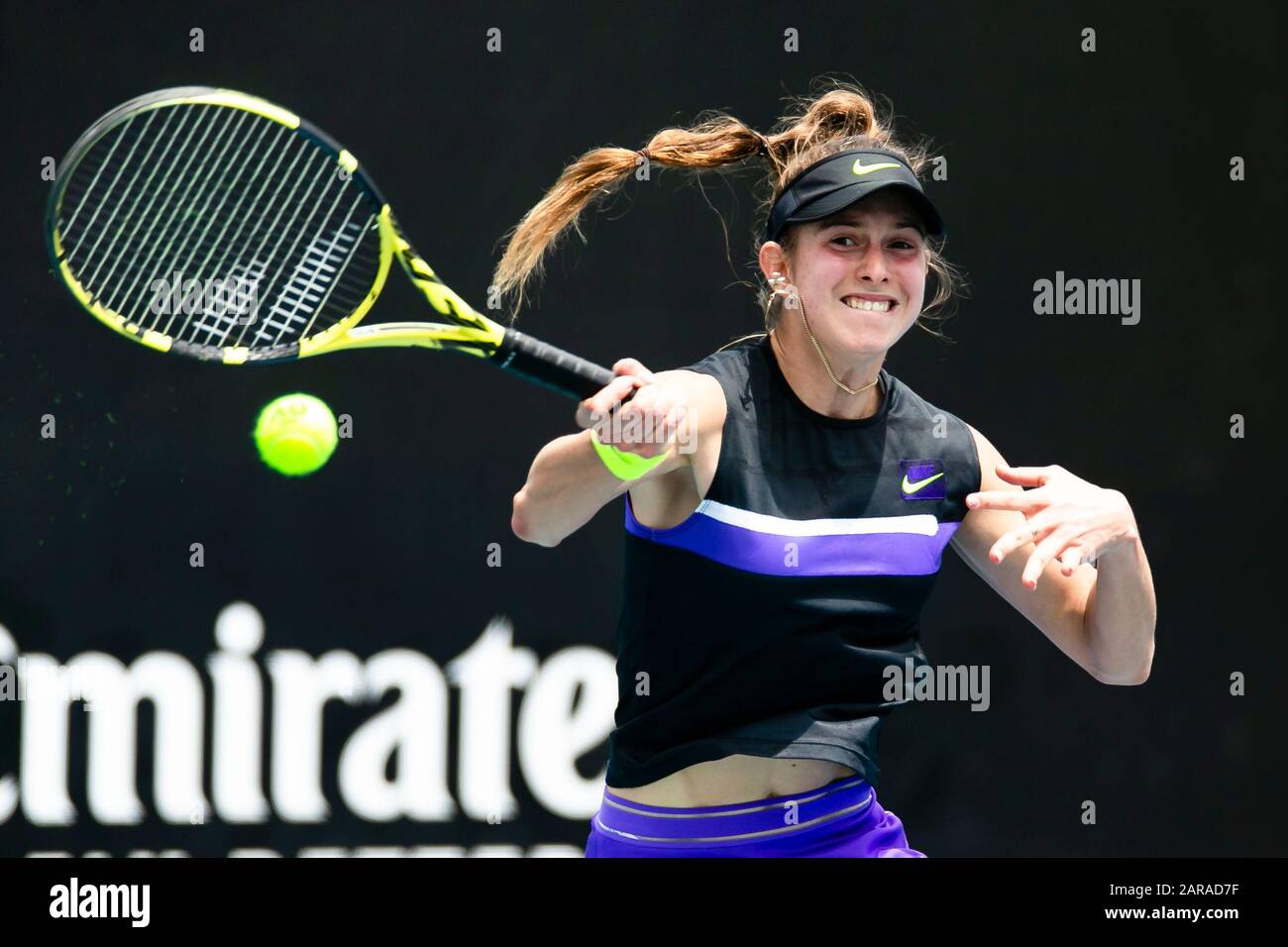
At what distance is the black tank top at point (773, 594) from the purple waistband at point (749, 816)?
0.16ft

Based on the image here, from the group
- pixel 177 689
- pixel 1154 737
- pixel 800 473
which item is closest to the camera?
pixel 800 473

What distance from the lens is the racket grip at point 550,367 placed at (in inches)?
89.7

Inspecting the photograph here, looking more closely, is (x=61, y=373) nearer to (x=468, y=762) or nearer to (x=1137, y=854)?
(x=468, y=762)

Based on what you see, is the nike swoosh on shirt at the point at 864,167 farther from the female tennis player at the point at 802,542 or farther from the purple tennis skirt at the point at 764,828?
the purple tennis skirt at the point at 764,828

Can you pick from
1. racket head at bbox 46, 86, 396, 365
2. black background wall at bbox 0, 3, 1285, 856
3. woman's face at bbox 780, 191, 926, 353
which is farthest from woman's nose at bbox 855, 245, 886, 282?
black background wall at bbox 0, 3, 1285, 856

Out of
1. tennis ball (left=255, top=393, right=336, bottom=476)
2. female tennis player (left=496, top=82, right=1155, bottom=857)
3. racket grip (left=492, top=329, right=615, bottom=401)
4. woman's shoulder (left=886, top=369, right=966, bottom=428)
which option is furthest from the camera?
tennis ball (left=255, top=393, right=336, bottom=476)

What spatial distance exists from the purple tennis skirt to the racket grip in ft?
2.15

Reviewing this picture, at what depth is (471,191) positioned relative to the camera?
4.10 metres

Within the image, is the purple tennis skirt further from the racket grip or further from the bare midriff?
the racket grip

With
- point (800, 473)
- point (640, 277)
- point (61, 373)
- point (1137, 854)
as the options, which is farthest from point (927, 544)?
point (61, 373)

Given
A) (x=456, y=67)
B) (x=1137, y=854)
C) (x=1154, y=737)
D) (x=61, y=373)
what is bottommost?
(x=1137, y=854)

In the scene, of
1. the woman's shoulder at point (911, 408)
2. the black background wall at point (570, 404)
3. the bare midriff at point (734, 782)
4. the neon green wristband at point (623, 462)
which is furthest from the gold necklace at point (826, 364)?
the black background wall at point (570, 404)

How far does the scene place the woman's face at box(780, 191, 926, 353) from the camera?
2543mm

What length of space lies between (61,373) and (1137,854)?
282 centimetres
